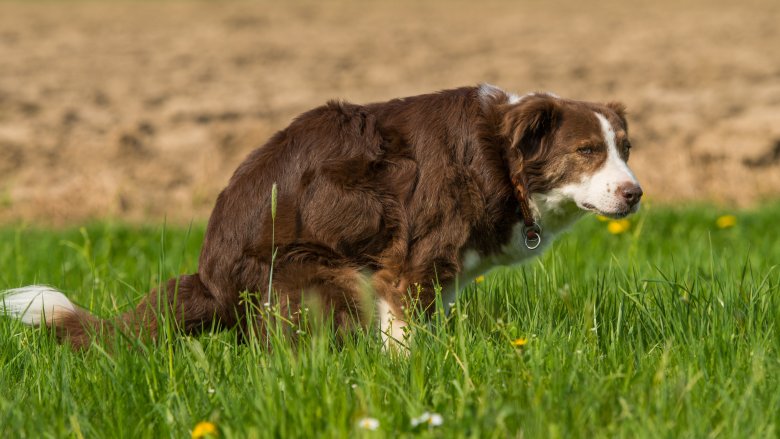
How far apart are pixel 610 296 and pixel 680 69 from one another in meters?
9.27

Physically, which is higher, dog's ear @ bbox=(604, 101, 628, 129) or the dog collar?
dog's ear @ bbox=(604, 101, 628, 129)

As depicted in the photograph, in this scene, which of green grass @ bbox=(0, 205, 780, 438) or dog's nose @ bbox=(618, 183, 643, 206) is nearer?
green grass @ bbox=(0, 205, 780, 438)

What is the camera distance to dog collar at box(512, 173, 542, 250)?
13.3 ft

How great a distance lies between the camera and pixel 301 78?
12734 mm

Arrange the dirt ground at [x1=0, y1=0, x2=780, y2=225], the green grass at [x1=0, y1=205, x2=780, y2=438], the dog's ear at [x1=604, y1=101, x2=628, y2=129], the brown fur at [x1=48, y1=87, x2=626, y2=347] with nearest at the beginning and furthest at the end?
1. the green grass at [x1=0, y1=205, x2=780, y2=438]
2. the brown fur at [x1=48, y1=87, x2=626, y2=347]
3. the dog's ear at [x1=604, y1=101, x2=628, y2=129]
4. the dirt ground at [x1=0, y1=0, x2=780, y2=225]

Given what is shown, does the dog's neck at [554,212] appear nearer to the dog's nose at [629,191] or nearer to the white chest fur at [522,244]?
the white chest fur at [522,244]

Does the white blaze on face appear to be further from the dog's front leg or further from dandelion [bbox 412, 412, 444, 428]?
dandelion [bbox 412, 412, 444, 428]

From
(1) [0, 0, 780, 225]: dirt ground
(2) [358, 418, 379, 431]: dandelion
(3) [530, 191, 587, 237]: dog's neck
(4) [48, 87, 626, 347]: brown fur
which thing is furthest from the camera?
(1) [0, 0, 780, 225]: dirt ground

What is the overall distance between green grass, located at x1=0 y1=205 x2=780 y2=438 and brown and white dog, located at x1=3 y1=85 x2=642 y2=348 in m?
0.18

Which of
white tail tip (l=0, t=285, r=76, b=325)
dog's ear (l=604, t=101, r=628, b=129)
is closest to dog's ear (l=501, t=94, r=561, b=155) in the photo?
dog's ear (l=604, t=101, r=628, b=129)

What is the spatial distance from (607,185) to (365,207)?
99cm

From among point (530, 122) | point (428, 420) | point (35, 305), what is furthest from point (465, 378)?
point (35, 305)

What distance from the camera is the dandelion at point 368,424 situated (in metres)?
2.64

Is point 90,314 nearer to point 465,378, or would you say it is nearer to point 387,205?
point 387,205
